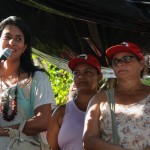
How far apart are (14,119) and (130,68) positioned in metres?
1.12

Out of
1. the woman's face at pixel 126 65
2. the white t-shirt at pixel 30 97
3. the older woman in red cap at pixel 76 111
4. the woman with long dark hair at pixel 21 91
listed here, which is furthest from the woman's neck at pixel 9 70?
the older woman in red cap at pixel 76 111

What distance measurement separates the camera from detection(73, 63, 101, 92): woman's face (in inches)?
215

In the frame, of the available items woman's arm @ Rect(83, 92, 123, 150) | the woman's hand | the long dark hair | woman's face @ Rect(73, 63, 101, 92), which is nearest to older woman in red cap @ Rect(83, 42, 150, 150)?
woman's arm @ Rect(83, 92, 123, 150)

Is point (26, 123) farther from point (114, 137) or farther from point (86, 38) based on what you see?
point (86, 38)

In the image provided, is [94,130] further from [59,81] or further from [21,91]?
[59,81]

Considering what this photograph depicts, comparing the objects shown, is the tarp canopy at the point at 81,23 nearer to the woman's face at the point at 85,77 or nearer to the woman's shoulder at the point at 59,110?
the woman's face at the point at 85,77

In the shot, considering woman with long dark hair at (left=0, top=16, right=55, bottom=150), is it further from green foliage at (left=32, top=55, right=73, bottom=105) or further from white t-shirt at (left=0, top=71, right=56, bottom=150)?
green foliage at (left=32, top=55, right=73, bottom=105)

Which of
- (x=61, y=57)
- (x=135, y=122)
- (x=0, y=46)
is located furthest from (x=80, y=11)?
(x=61, y=57)

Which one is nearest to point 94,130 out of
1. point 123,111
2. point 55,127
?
point 123,111

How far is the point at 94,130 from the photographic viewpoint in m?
4.39

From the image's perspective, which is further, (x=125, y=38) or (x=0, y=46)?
(x=125, y=38)

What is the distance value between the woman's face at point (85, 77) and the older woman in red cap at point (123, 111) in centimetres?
86

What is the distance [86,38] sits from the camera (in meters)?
5.82

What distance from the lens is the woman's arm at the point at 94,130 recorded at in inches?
167
